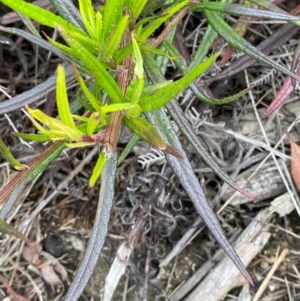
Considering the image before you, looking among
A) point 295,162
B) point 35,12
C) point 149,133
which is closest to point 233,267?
point 295,162

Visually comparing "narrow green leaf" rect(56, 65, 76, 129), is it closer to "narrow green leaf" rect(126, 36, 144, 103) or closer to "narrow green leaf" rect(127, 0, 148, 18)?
"narrow green leaf" rect(126, 36, 144, 103)

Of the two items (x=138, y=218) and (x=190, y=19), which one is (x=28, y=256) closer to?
(x=138, y=218)

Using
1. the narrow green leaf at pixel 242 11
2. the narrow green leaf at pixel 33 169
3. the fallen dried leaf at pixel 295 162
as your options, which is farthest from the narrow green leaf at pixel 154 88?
the fallen dried leaf at pixel 295 162

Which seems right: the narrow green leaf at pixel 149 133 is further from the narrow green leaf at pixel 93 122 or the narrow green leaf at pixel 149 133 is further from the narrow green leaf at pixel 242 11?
the narrow green leaf at pixel 242 11

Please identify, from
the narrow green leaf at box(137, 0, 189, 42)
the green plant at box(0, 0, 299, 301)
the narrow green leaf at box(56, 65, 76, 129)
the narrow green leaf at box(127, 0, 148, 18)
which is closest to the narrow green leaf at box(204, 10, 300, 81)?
the green plant at box(0, 0, 299, 301)

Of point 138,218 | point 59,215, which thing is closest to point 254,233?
point 138,218

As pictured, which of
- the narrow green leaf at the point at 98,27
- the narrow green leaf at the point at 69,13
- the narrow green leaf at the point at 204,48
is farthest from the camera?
the narrow green leaf at the point at 204,48

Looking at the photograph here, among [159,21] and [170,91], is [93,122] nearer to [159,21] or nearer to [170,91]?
[170,91]
